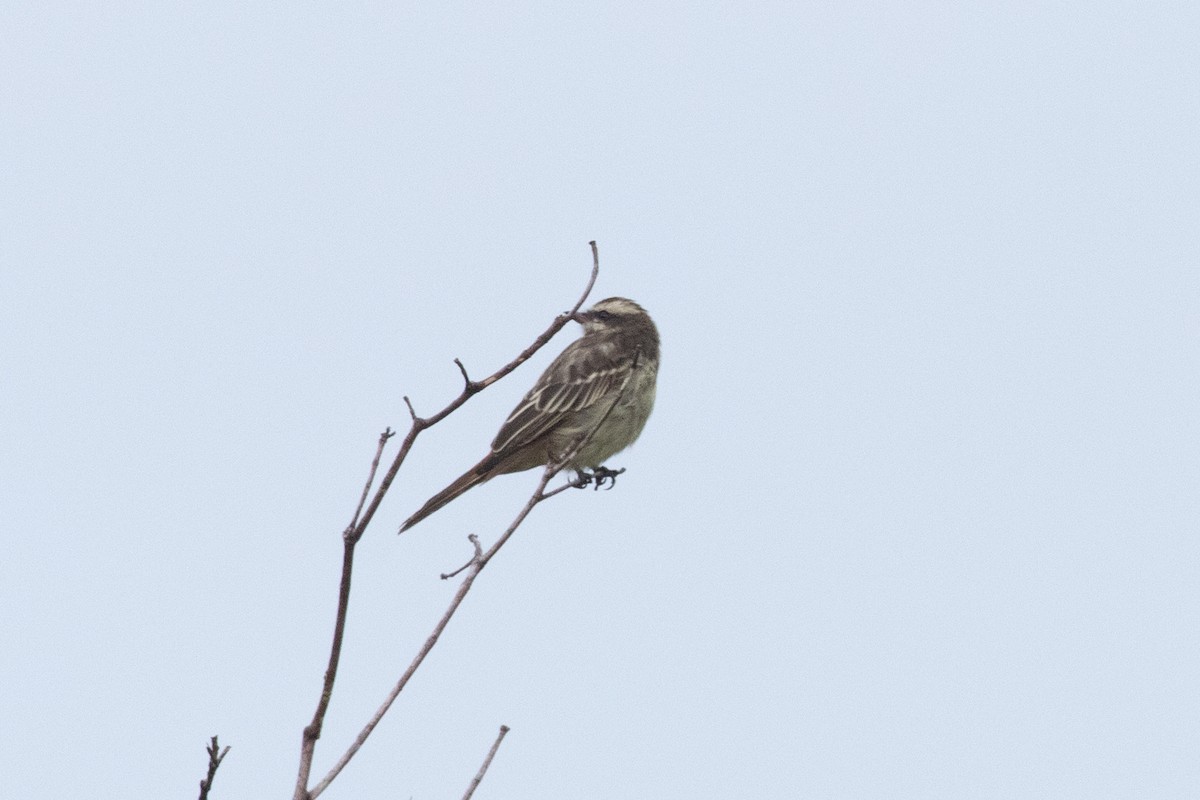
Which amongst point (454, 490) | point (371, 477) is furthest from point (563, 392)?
point (371, 477)

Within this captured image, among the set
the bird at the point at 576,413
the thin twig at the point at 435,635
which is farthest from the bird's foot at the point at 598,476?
the thin twig at the point at 435,635

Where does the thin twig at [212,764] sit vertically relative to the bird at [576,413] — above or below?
below

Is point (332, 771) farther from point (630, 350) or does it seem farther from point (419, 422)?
point (630, 350)

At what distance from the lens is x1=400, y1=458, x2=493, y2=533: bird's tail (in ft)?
36.8

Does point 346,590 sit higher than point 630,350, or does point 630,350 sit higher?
point 630,350

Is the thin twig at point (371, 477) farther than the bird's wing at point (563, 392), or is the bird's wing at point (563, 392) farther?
the bird's wing at point (563, 392)

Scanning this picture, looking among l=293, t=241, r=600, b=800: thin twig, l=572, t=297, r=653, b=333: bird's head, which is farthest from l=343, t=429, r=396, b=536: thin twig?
l=572, t=297, r=653, b=333: bird's head

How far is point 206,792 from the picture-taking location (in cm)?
336

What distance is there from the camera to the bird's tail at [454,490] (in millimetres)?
11227

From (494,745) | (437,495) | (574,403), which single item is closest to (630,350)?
(574,403)

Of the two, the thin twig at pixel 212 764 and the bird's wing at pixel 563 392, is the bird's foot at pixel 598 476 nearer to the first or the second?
the bird's wing at pixel 563 392

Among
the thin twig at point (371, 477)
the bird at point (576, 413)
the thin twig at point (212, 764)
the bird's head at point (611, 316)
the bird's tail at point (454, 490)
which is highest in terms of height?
the bird's head at point (611, 316)

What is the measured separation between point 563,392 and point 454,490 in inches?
57.0

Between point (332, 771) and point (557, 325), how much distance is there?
1.73 m
